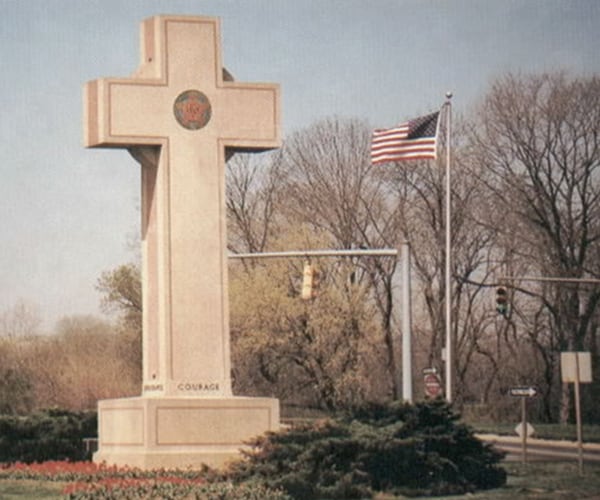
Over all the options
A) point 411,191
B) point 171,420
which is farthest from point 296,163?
point 171,420

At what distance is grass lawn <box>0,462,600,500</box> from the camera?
23.2 metres

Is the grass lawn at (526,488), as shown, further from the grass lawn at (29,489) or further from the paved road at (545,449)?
the paved road at (545,449)

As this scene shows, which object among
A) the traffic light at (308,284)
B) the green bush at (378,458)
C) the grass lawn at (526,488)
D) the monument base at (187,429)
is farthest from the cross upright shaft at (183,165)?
the traffic light at (308,284)

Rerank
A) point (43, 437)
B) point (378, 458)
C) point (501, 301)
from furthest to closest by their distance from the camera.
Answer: point (501, 301) < point (43, 437) < point (378, 458)

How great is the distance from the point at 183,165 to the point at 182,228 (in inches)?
50.7

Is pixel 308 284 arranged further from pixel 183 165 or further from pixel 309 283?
pixel 183 165

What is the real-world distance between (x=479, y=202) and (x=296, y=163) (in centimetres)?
1095

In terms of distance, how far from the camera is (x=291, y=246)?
67.2 metres

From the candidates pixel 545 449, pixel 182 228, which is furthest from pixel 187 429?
pixel 545 449

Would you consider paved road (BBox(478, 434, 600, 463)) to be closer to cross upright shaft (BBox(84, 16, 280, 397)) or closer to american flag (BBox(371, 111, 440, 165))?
american flag (BBox(371, 111, 440, 165))

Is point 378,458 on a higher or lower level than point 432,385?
lower

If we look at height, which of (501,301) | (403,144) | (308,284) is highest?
(403,144)

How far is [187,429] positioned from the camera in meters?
27.4

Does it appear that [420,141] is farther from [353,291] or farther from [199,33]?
[353,291]
